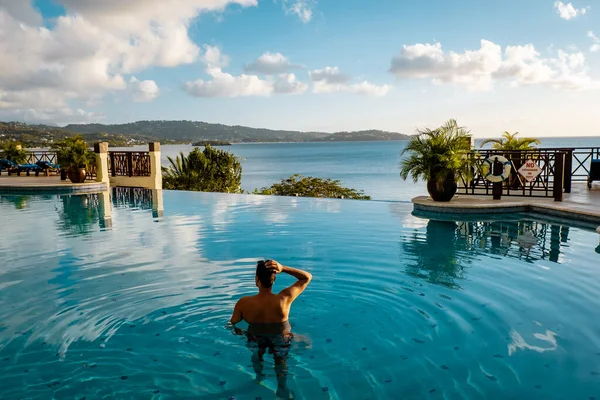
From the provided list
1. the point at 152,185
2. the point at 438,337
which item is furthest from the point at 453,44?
the point at 438,337

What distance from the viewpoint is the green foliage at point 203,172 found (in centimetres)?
2367

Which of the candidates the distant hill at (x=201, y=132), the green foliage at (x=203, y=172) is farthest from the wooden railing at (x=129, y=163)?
the distant hill at (x=201, y=132)

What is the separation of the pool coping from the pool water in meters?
0.62

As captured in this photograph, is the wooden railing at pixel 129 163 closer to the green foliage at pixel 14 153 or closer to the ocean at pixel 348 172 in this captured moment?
the green foliage at pixel 14 153

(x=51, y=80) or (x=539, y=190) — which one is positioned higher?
(x=51, y=80)

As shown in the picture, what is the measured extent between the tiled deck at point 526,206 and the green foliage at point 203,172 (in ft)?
46.4

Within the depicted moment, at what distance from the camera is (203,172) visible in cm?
2420

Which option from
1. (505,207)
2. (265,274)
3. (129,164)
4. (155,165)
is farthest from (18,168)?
(265,274)

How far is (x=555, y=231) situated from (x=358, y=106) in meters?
67.8

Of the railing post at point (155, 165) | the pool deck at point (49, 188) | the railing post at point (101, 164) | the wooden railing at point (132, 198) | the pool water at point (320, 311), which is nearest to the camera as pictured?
the pool water at point (320, 311)

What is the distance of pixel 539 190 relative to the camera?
41.3 ft

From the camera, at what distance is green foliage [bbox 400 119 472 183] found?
1161 centimetres

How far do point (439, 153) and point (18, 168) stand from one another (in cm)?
1874

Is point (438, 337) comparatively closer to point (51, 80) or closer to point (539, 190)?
point (539, 190)
